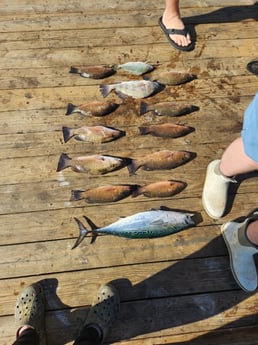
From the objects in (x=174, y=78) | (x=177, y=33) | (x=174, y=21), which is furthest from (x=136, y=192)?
→ (x=174, y=21)

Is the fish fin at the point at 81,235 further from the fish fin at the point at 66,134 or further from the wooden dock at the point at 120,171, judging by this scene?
the fish fin at the point at 66,134

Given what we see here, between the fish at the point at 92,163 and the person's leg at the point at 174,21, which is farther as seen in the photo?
the person's leg at the point at 174,21

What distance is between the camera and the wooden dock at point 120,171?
2271 millimetres

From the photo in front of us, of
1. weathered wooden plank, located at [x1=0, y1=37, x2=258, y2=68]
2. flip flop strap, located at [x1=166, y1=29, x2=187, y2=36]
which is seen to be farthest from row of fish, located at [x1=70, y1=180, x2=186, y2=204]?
flip flop strap, located at [x1=166, y1=29, x2=187, y2=36]

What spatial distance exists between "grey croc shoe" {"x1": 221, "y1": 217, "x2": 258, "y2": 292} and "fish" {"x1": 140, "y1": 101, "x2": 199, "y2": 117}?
1011 millimetres

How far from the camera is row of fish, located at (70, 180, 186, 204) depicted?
2.56 m

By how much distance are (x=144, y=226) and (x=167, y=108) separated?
1.01 meters

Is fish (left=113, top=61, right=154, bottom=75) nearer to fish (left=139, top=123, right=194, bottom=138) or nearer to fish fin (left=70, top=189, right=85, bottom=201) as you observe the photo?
fish (left=139, top=123, right=194, bottom=138)

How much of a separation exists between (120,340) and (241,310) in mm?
756

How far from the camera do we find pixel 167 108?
2941mm

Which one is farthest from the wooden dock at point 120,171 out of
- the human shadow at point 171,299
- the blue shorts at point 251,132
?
the blue shorts at point 251,132

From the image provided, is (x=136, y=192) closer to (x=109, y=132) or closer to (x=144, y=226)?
(x=144, y=226)

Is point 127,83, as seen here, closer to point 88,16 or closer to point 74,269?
point 88,16

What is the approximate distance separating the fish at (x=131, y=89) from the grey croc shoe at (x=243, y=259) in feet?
4.24
